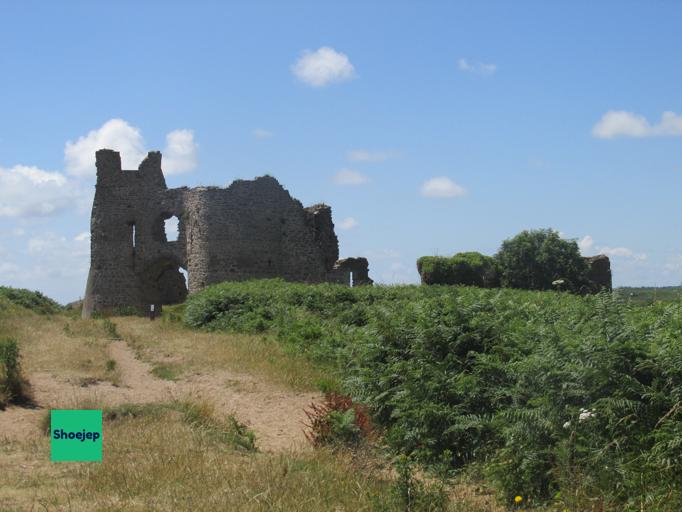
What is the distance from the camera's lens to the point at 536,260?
41312mm

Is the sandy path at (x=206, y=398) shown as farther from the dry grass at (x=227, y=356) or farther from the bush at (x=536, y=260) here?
the bush at (x=536, y=260)

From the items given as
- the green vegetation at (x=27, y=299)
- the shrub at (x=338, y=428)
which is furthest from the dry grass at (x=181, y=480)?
the green vegetation at (x=27, y=299)

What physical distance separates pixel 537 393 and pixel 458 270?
97.2 ft

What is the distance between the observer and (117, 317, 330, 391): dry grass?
1508cm

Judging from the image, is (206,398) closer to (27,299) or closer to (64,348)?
(64,348)

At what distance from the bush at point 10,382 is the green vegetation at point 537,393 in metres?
5.19

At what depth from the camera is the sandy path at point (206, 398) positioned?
1090cm

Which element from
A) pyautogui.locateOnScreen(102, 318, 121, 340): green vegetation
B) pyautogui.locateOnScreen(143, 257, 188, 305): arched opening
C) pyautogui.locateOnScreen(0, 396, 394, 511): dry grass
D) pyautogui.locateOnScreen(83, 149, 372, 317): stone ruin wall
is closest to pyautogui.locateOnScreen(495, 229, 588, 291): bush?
pyautogui.locateOnScreen(83, 149, 372, 317): stone ruin wall

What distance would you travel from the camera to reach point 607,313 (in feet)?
27.6

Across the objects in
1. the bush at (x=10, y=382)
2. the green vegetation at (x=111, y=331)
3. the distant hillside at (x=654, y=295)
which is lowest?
the bush at (x=10, y=382)

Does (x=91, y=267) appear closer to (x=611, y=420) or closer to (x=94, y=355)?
(x=94, y=355)

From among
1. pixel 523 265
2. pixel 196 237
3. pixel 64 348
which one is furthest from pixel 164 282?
pixel 64 348

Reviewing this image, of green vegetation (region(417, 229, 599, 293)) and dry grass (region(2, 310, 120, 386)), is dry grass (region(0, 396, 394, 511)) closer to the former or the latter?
dry grass (region(2, 310, 120, 386))

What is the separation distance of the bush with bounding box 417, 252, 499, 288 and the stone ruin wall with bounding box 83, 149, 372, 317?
282cm
